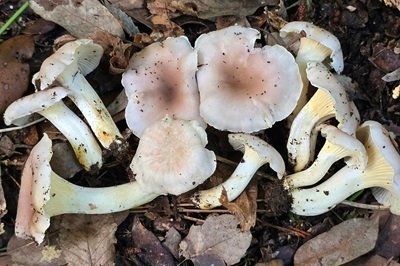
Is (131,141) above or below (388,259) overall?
above

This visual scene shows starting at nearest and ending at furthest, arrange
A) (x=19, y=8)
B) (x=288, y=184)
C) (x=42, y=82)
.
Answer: (x=42, y=82) < (x=288, y=184) < (x=19, y=8)

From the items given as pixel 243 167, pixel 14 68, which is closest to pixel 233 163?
pixel 243 167

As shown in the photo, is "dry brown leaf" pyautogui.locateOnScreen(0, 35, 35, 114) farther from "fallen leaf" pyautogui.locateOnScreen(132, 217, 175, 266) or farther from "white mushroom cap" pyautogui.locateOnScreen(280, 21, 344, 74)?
"white mushroom cap" pyautogui.locateOnScreen(280, 21, 344, 74)

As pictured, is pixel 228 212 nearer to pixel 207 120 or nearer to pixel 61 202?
pixel 207 120

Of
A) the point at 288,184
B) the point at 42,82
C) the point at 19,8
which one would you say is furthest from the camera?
the point at 19,8

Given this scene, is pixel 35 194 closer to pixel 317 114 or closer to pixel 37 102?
pixel 37 102

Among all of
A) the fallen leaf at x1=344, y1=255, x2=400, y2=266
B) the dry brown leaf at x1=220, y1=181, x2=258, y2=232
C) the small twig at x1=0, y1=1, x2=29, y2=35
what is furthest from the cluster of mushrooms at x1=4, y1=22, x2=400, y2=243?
the small twig at x1=0, y1=1, x2=29, y2=35

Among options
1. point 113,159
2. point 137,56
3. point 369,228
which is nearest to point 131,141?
point 113,159
